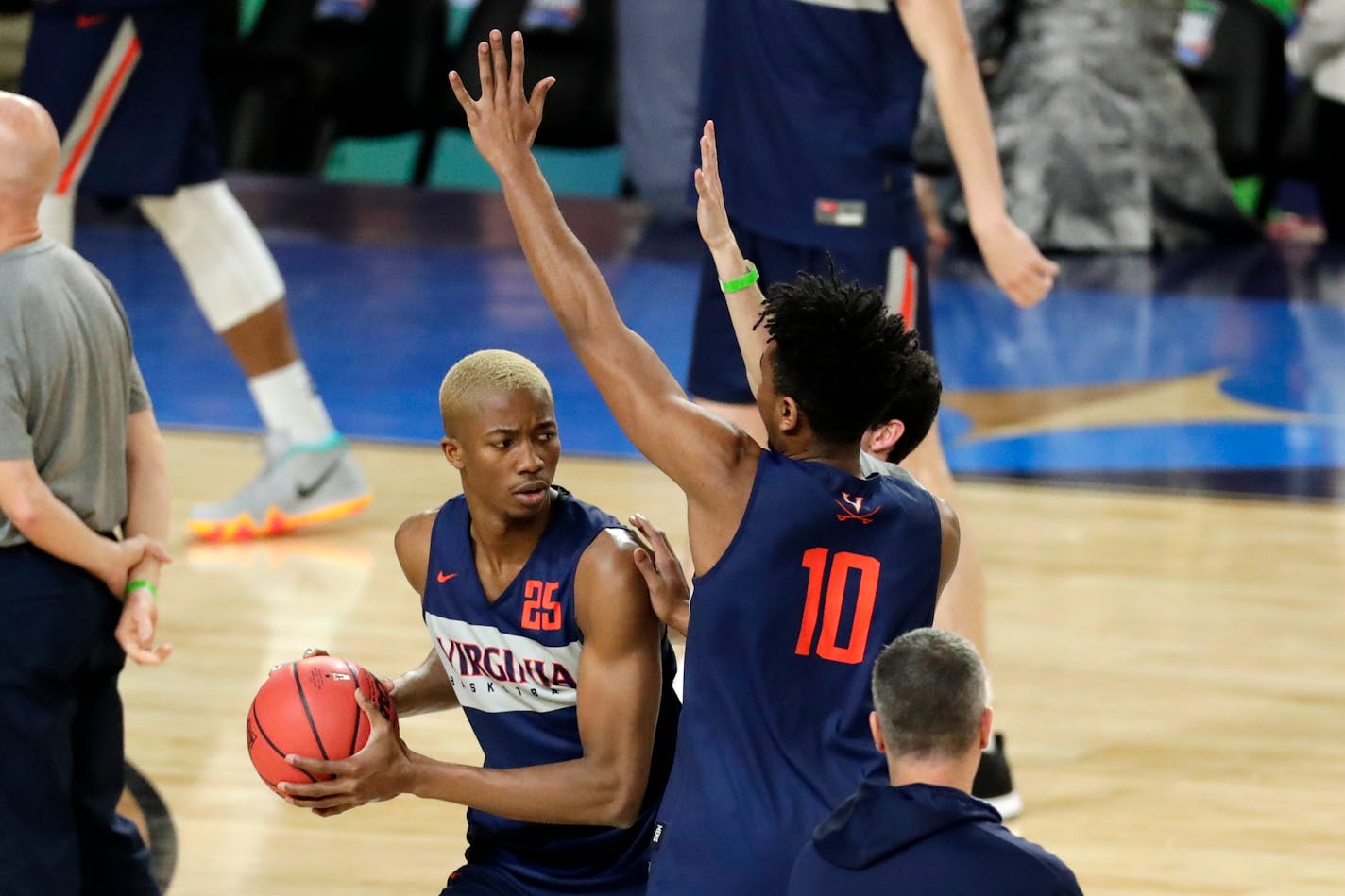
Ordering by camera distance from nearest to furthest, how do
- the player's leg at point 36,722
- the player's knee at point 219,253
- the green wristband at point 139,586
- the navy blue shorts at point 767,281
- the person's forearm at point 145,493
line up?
the player's leg at point 36,722
the green wristband at point 139,586
the person's forearm at point 145,493
the navy blue shorts at point 767,281
the player's knee at point 219,253

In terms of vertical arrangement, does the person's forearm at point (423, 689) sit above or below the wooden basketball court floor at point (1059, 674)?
above

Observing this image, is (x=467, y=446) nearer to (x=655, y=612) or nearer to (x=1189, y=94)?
(x=655, y=612)

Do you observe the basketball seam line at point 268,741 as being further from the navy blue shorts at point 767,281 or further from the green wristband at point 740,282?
the navy blue shorts at point 767,281

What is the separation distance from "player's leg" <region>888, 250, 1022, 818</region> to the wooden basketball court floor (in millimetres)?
116

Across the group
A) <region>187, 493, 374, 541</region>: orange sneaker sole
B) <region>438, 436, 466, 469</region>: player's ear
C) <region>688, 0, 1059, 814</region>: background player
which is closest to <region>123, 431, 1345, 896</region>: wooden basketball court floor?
<region>187, 493, 374, 541</region>: orange sneaker sole

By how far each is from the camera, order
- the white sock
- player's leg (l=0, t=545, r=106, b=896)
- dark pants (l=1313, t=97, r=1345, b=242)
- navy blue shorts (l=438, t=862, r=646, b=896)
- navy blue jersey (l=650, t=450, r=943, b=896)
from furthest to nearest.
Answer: dark pants (l=1313, t=97, r=1345, b=242)
the white sock
player's leg (l=0, t=545, r=106, b=896)
navy blue shorts (l=438, t=862, r=646, b=896)
navy blue jersey (l=650, t=450, r=943, b=896)

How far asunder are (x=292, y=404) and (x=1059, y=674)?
2.35m

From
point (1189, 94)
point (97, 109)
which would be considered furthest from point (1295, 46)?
point (97, 109)

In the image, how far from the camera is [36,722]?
3.19 m

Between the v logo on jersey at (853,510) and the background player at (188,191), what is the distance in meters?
3.31

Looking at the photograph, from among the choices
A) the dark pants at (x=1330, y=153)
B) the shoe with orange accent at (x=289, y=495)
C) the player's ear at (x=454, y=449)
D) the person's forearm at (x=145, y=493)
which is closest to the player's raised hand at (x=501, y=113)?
the player's ear at (x=454, y=449)

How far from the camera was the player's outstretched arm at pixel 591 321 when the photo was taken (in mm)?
2688

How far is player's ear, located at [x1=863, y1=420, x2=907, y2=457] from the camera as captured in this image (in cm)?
311

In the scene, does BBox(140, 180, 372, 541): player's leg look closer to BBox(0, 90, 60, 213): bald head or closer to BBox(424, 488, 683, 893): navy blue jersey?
BBox(0, 90, 60, 213): bald head
